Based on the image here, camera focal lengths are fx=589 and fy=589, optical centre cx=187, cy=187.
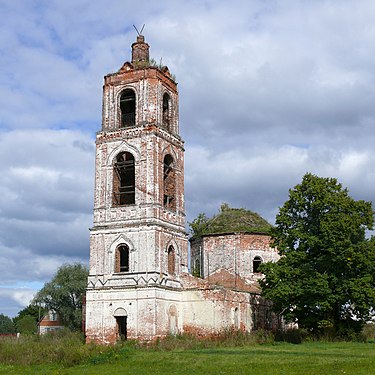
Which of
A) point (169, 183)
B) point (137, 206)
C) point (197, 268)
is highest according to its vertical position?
point (169, 183)

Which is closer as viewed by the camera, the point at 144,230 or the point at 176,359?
the point at 176,359

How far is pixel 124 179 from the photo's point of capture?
32281mm

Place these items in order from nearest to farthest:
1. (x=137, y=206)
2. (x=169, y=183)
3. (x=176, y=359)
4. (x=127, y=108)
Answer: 1. (x=176, y=359)
2. (x=137, y=206)
3. (x=169, y=183)
4. (x=127, y=108)

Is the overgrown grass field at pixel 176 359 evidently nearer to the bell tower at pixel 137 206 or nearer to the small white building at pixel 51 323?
the bell tower at pixel 137 206

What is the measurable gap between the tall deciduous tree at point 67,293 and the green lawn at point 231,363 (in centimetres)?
2568

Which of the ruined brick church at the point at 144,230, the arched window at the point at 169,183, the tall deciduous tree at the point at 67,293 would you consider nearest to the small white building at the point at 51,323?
the tall deciduous tree at the point at 67,293

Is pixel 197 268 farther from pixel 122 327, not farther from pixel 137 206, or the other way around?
pixel 137 206

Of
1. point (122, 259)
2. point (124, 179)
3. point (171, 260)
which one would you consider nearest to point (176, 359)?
point (171, 260)

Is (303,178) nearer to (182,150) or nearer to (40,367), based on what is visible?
(182,150)

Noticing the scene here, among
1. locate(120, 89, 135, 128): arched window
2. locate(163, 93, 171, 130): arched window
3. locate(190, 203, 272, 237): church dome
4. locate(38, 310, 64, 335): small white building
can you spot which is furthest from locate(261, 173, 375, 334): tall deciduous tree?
locate(38, 310, 64, 335): small white building

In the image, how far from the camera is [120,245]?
2997 cm

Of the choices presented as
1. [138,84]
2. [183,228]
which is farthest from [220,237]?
[138,84]

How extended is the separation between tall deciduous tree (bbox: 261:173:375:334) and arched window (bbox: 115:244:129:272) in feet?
23.0

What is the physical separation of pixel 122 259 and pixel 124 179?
4465 mm
